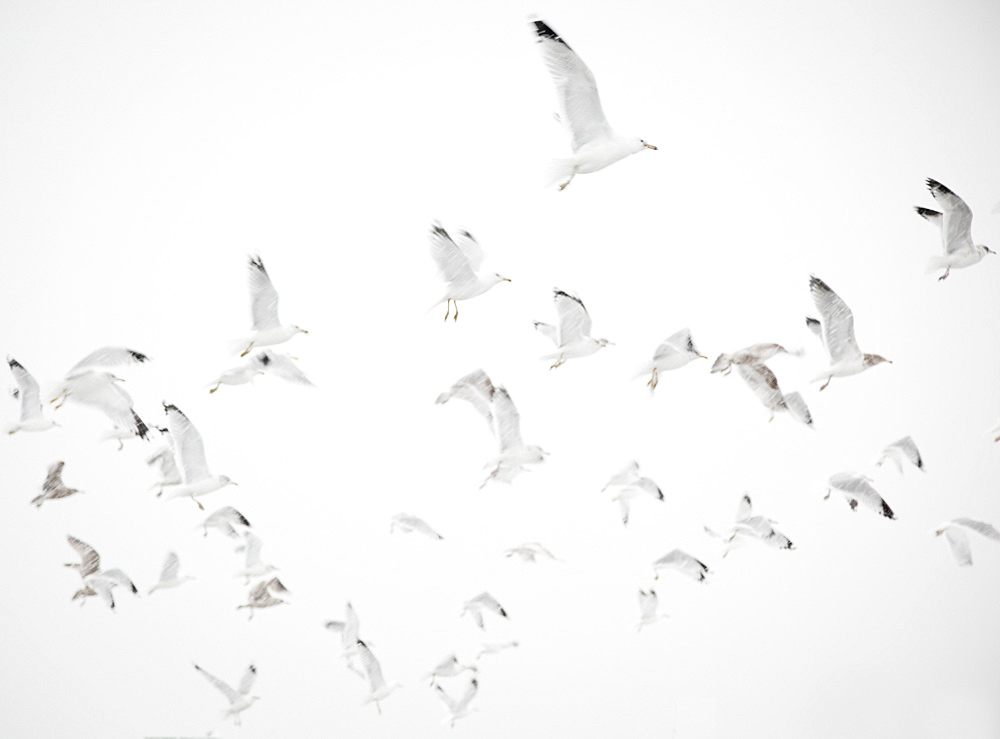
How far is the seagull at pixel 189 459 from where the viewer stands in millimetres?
9039

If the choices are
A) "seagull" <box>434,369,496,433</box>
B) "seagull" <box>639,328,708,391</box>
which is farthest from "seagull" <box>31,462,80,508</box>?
"seagull" <box>639,328,708,391</box>

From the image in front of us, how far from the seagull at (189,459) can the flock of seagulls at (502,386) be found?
0.01 meters

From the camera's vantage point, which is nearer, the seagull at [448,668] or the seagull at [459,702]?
the seagull at [448,668]

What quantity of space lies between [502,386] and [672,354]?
1802 millimetres

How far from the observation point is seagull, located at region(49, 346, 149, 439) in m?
8.09

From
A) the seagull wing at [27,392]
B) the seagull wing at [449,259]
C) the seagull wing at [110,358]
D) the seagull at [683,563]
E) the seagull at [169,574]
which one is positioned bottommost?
the seagull at [683,563]

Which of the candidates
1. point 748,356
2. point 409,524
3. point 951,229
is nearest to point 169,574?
point 409,524

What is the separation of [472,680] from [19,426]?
7.20 meters

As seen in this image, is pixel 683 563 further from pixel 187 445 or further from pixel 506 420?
pixel 187 445

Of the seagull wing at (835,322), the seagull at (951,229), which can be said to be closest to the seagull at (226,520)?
the seagull wing at (835,322)

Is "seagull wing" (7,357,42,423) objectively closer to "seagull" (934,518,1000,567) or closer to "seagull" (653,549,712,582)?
"seagull" (653,549,712,582)

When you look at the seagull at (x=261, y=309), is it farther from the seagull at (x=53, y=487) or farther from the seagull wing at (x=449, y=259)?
the seagull at (x=53, y=487)

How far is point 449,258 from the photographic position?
785 centimetres

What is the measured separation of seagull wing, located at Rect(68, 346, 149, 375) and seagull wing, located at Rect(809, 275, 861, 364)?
19.8ft
